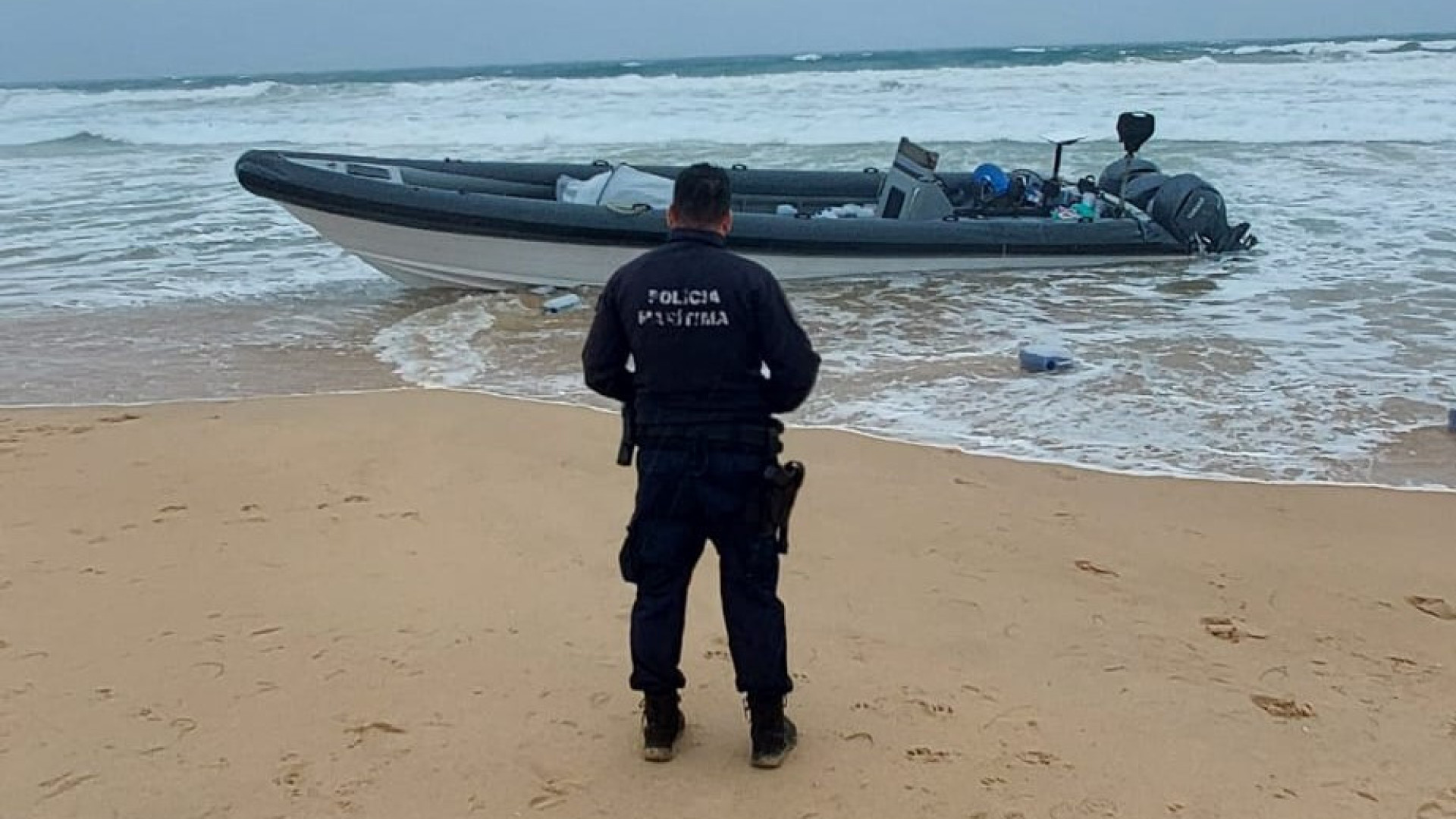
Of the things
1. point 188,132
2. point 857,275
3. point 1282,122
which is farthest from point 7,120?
point 857,275

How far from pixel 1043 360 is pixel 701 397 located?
420cm

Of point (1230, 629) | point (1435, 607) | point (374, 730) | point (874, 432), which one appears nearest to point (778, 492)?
point (374, 730)

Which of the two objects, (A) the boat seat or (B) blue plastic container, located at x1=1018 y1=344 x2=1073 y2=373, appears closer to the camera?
(B) blue plastic container, located at x1=1018 y1=344 x2=1073 y2=373

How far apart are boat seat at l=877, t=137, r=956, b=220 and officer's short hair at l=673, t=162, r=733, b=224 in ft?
21.7

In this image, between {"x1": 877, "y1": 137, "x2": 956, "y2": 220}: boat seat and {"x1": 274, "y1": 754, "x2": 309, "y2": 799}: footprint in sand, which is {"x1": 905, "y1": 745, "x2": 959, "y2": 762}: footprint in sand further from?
{"x1": 877, "y1": 137, "x2": 956, "y2": 220}: boat seat

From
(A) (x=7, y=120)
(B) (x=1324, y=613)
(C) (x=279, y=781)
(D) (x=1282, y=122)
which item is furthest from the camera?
(A) (x=7, y=120)

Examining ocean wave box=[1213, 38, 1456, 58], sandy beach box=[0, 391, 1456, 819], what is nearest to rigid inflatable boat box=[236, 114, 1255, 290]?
sandy beach box=[0, 391, 1456, 819]

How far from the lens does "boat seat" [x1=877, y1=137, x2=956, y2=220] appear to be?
902cm

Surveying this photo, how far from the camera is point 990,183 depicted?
9430mm

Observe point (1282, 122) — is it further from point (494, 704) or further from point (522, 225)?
point (494, 704)

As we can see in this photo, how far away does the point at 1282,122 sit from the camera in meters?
20.9

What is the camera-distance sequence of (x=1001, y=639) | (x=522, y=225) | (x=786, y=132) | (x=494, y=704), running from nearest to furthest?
1. (x=494, y=704)
2. (x=1001, y=639)
3. (x=522, y=225)
4. (x=786, y=132)

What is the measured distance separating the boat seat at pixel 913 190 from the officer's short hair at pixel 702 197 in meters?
6.61

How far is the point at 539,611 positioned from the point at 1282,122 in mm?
20379
